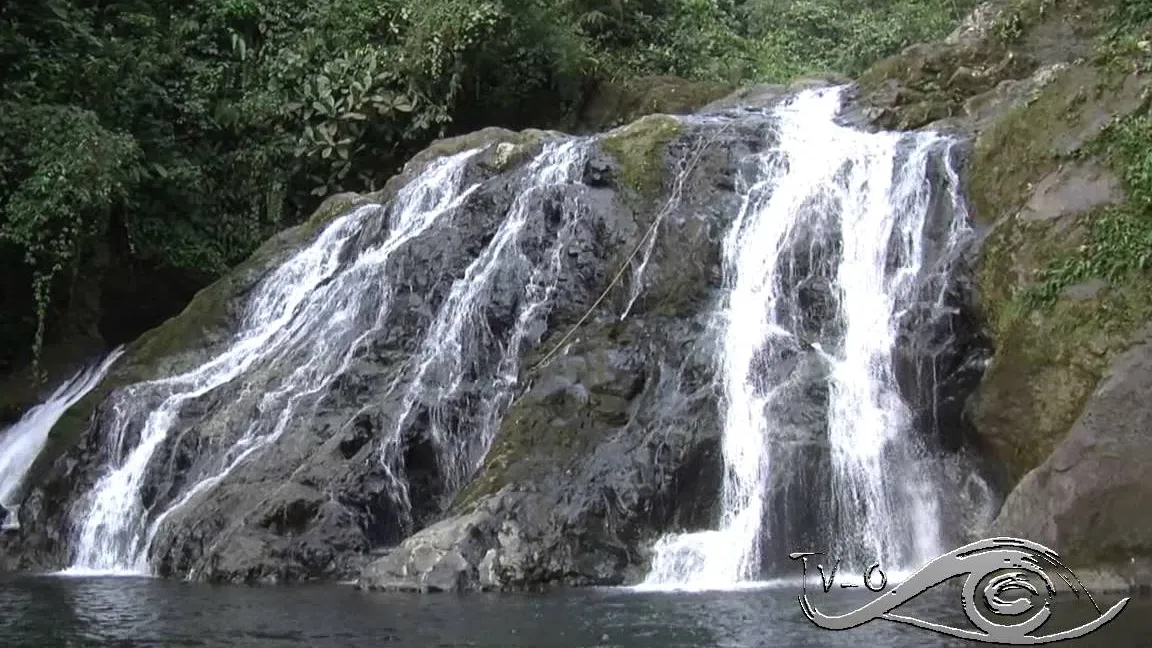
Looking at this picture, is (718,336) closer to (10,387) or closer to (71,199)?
(71,199)

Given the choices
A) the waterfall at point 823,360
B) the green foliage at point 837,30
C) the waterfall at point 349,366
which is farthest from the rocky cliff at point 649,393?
the green foliage at point 837,30

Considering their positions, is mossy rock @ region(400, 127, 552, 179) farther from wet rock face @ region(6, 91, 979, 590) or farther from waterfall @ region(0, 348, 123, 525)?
waterfall @ region(0, 348, 123, 525)

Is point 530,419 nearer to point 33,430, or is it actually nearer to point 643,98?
point 33,430

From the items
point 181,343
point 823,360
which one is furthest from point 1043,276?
point 181,343

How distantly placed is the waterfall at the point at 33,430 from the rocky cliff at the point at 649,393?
0.81 m

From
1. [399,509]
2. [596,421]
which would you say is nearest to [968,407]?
[596,421]

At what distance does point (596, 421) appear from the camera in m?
13.2

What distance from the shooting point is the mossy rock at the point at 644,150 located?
52.0 ft

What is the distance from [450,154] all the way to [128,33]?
8.22 m

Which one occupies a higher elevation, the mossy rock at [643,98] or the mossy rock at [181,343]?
the mossy rock at [643,98]

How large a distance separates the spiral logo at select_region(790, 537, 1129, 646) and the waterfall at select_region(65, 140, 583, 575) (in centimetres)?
519

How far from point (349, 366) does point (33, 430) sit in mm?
6177

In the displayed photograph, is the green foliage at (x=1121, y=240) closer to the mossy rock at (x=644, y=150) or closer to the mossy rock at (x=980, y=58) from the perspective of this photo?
the mossy rock at (x=980, y=58)

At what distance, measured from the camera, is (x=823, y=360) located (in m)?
13.1
